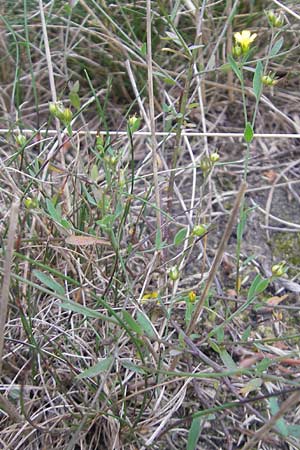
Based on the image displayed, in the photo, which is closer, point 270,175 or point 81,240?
point 81,240

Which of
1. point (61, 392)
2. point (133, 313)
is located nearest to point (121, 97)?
point (133, 313)

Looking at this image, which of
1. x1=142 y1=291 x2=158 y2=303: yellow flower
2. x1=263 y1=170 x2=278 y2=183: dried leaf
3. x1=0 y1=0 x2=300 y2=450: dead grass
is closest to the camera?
x1=0 y1=0 x2=300 y2=450: dead grass

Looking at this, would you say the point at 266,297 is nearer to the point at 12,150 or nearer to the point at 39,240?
the point at 39,240

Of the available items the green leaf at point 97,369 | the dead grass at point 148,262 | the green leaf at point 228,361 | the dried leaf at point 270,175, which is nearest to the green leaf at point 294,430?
the dead grass at point 148,262

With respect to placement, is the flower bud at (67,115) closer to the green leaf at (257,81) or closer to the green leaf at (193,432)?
the green leaf at (257,81)

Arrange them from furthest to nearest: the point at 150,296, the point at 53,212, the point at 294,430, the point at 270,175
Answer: the point at 270,175 < the point at 150,296 < the point at 53,212 < the point at 294,430

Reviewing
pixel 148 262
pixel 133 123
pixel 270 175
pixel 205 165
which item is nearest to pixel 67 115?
pixel 133 123

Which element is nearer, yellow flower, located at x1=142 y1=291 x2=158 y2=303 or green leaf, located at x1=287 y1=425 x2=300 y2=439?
green leaf, located at x1=287 y1=425 x2=300 y2=439

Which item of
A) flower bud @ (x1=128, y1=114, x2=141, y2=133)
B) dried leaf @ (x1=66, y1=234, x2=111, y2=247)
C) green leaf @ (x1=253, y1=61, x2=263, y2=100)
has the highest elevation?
green leaf @ (x1=253, y1=61, x2=263, y2=100)

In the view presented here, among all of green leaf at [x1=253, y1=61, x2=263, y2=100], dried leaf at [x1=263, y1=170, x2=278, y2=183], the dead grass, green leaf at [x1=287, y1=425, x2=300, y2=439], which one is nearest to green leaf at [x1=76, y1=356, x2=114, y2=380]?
the dead grass

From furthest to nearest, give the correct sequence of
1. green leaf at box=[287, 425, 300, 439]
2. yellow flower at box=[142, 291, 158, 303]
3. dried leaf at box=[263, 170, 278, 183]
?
1. dried leaf at box=[263, 170, 278, 183]
2. yellow flower at box=[142, 291, 158, 303]
3. green leaf at box=[287, 425, 300, 439]

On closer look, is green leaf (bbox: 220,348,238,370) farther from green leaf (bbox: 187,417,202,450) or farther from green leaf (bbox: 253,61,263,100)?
green leaf (bbox: 253,61,263,100)

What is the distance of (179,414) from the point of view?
3.15 feet

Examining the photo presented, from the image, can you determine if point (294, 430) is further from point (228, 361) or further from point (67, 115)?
point (67, 115)
